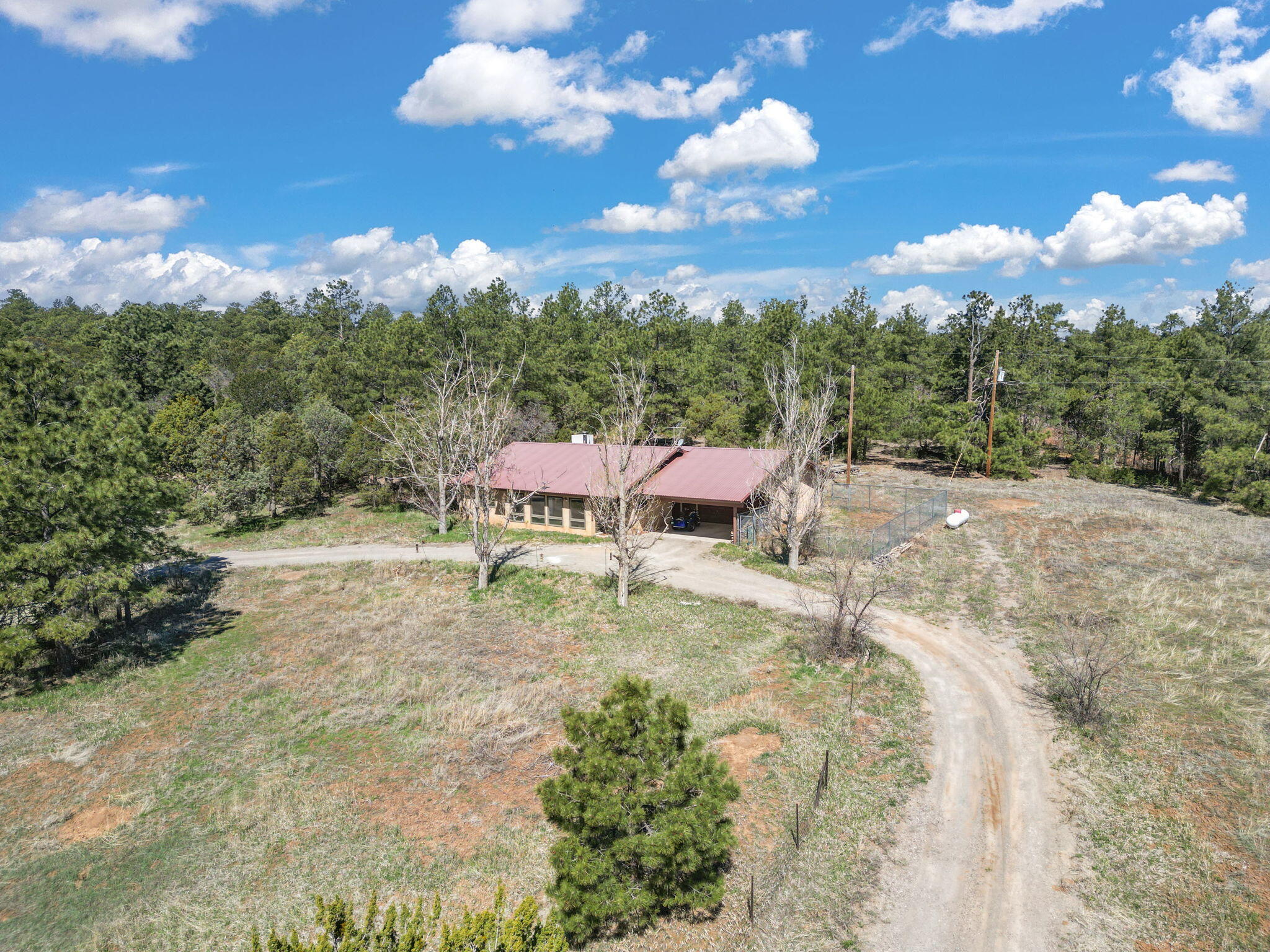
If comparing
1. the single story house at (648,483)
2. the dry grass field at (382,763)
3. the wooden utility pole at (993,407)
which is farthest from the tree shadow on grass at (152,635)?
the wooden utility pole at (993,407)

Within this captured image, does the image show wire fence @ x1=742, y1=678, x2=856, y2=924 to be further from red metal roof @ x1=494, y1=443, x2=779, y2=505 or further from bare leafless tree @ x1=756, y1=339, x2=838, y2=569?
red metal roof @ x1=494, y1=443, x2=779, y2=505

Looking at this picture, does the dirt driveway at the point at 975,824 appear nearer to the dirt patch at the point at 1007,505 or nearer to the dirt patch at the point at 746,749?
the dirt patch at the point at 746,749

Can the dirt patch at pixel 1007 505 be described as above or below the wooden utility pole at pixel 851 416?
below

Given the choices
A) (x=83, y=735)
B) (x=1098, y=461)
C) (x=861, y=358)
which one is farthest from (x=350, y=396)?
(x=1098, y=461)

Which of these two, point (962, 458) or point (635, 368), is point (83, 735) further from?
point (962, 458)

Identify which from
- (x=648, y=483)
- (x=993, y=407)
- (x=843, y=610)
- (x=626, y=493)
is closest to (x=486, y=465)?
(x=626, y=493)

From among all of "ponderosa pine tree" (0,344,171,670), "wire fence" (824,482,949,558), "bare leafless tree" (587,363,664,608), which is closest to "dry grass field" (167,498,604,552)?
"bare leafless tree" (587,363,664,608)
